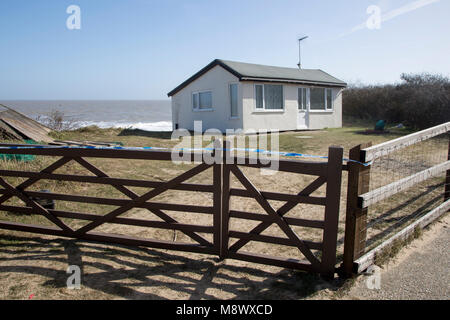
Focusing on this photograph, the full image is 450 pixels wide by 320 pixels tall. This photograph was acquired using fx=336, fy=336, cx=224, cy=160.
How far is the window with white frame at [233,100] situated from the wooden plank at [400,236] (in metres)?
13.0

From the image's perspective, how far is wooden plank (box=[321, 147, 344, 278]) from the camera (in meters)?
3.55

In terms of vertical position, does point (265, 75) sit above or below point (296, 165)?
above

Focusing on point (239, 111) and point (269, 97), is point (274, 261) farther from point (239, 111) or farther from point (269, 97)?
point (269, 97)

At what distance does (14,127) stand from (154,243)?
365 inches

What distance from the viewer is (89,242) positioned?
479cm

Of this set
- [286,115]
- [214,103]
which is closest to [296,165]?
[214,103]

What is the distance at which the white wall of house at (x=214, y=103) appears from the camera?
17.9m

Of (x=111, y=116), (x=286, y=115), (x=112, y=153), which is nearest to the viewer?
(x=112, y=153)

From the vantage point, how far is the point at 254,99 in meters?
17.6

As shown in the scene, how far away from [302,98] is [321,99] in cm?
184

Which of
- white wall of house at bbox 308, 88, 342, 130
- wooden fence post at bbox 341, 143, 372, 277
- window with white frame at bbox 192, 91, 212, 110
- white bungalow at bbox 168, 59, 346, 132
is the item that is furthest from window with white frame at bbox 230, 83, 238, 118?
wooden fence post at bbox 341, 143, 372, 277

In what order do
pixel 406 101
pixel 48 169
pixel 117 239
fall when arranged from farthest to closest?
pixel 406 101, pixel 48 169, pixel 117 239

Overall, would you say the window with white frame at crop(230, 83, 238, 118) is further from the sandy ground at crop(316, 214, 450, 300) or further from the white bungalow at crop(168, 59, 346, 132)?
the sandy ground at crop(316, 214, 450, 300)

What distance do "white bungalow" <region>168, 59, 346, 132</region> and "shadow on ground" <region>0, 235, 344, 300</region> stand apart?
43.9 feet
